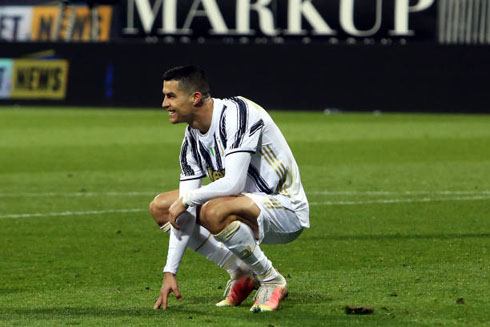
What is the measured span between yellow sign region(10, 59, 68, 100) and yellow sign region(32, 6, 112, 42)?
4.20m

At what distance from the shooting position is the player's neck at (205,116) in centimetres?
630

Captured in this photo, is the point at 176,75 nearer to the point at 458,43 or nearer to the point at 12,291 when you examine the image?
the point at 12,291

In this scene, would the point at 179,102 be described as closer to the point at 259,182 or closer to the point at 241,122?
the point at 241,122

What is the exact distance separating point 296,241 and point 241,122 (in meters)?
3.18

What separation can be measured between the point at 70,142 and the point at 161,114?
8.13 metres

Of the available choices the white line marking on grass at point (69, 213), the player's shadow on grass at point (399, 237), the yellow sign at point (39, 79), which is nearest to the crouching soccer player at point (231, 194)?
the player's shadow on grass at point (399, 237)

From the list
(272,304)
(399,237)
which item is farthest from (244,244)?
(399,237)

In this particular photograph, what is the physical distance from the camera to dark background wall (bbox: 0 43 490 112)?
27.8 meters

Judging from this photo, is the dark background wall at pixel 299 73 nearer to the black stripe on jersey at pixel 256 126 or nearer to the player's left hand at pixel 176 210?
the black stripe on jersey at pixel 256 126

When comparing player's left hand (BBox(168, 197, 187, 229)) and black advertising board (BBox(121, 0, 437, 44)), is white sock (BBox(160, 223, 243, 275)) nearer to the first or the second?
player's left hand (BBox(168, 197, 187, 229))

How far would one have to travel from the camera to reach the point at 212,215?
6.11m

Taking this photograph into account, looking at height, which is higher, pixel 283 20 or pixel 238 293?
pixel 238 293

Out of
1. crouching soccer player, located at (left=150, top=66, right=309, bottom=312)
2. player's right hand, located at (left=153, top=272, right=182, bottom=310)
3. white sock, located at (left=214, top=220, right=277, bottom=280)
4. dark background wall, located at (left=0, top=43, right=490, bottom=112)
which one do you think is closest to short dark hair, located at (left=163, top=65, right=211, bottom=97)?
crouching soccer player, located at (left=150, top=66, right=309, bottom=312)

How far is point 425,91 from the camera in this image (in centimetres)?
2803
